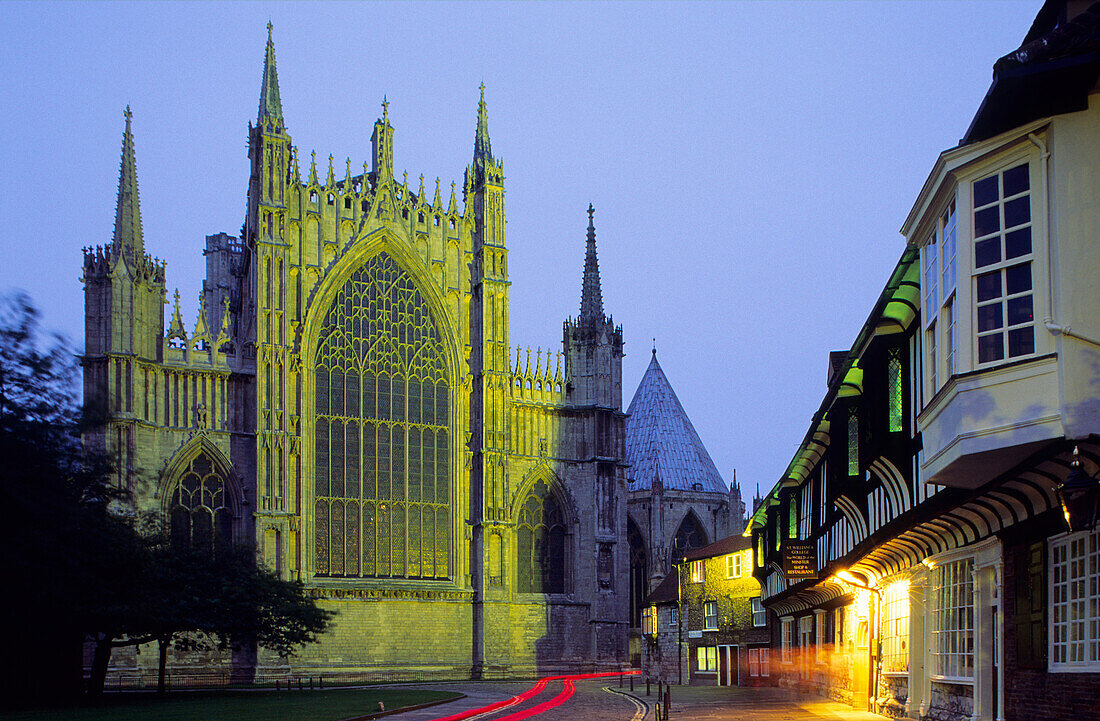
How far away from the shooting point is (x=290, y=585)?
4728 cm

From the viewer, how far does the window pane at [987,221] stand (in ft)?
44.2

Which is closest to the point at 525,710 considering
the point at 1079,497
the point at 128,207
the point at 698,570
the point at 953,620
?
the point at 953,620

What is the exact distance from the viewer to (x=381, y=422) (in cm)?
5972

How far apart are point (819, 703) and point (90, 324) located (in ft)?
120

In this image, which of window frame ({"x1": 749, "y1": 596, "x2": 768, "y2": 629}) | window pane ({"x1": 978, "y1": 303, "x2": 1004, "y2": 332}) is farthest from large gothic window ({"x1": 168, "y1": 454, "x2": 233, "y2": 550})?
window pane ({"x1": 978, "y1": 303, "x2": 1004, "y2": 332})

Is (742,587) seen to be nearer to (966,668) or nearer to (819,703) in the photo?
(819,703)

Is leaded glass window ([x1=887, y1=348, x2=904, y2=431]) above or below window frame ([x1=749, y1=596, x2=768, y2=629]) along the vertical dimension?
above

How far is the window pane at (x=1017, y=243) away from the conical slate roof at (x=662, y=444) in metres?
82.5

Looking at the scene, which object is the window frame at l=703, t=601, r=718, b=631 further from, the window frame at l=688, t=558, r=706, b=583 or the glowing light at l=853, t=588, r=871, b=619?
the glowing light at l=853, t=588, r=871, b=619

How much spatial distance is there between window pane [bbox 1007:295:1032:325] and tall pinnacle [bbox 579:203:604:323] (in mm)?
53437

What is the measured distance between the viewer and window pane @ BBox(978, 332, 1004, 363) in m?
13.1

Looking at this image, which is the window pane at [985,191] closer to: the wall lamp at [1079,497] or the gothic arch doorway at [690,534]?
the wall lamp at [1079,497]

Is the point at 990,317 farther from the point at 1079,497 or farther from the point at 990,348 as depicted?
the point at 1079,497

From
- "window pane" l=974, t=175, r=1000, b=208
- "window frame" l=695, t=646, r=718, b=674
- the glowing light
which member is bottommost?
"window frame" l=695, t=646, r=718, b=674
